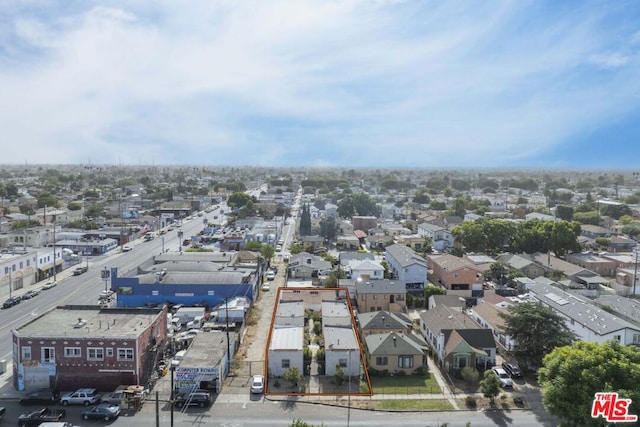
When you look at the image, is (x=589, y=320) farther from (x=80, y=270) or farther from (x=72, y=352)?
(x=80, y=270)

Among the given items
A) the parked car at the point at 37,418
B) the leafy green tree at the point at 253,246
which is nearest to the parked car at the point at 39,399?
the parked car at the point at 37,418

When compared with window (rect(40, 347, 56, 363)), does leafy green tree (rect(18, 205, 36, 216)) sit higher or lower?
higher

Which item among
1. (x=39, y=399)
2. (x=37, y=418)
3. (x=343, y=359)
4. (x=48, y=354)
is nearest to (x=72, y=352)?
(x=48, y=354)

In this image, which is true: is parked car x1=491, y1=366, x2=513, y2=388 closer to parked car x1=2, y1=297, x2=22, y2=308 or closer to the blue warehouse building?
the blue warehouse building

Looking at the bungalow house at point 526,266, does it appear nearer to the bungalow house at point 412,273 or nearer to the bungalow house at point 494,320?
the bungalow house at point 412,273

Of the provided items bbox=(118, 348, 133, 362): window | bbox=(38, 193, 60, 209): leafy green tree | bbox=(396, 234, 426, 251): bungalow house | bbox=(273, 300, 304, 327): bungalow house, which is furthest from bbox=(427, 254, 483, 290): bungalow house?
bbox=(38, 193, 60, 209): leafy green tree

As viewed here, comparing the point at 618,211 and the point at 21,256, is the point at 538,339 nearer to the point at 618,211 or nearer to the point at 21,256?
the point at 21,256
